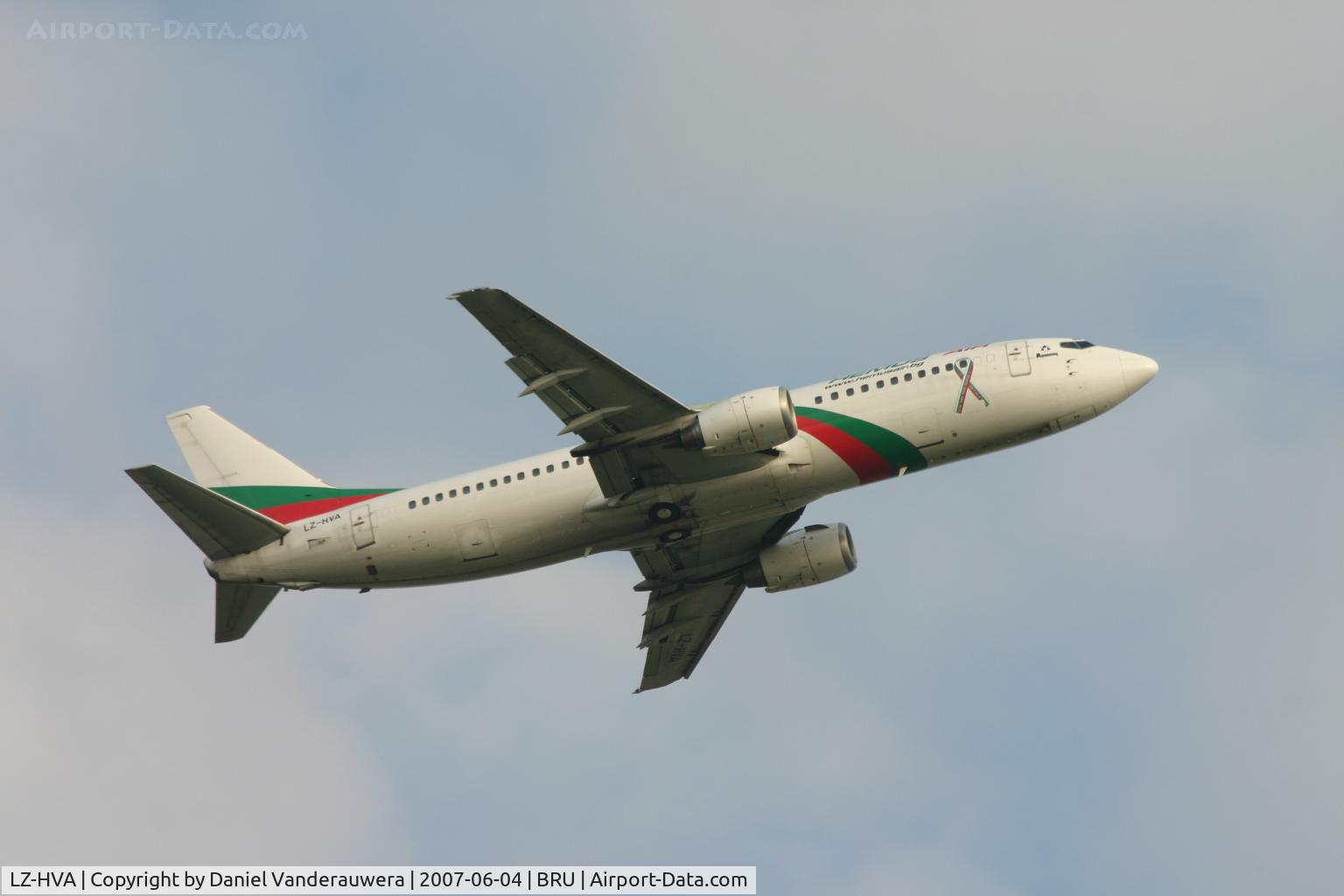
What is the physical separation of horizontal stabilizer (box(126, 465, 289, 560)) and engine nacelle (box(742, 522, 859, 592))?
665 inches

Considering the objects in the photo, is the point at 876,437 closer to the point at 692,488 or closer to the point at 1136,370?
the point at 692,488

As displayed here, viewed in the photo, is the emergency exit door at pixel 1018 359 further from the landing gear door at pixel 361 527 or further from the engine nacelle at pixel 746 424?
the landing gear door at pixel 361 527

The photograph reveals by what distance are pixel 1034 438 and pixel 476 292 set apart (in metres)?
18.7

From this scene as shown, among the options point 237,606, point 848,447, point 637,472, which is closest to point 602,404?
point 637,472

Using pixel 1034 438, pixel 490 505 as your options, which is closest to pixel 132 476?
pixel 490 505

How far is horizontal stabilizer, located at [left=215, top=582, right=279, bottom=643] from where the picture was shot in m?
51.9

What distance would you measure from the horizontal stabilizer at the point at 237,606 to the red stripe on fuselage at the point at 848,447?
18.1 metres

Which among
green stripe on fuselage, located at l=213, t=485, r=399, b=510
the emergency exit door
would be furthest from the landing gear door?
the emergency exit door

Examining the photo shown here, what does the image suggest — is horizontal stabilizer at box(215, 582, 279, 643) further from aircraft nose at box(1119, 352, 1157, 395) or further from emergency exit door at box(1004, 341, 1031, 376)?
aircraft nose at box(1119, 352, 1157, 395)

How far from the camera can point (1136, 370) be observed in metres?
50.6

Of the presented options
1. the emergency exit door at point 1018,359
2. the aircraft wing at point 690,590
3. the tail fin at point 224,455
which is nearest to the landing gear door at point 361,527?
the tail fin at point 224,455

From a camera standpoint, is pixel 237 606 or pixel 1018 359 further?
pixel 237 606

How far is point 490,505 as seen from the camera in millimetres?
50219

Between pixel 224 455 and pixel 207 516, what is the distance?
6093mm
